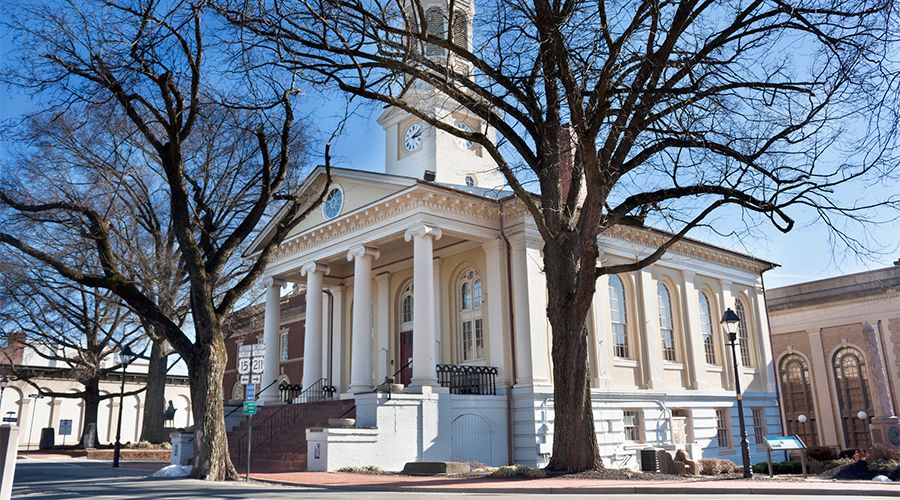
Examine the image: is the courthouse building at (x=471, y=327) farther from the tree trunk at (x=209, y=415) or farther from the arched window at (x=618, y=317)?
the tree trunk at (x=209, y=415)

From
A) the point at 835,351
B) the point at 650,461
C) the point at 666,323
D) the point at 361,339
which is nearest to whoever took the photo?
the point at 650,461

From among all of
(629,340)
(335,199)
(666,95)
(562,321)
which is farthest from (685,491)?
(335,199)

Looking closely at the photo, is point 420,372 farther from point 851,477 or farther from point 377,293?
point 851,477

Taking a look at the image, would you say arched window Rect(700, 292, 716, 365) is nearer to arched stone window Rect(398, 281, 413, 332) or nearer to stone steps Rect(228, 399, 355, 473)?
arched stone window Rect(398, 281, 413, 332)

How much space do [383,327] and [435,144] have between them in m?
7.10

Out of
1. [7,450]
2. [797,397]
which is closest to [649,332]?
[797,397]

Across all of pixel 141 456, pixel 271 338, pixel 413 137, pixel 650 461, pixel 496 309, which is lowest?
pixel 650 461

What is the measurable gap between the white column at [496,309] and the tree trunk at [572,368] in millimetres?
7174

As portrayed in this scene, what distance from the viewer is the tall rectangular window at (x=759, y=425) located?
2952 cm

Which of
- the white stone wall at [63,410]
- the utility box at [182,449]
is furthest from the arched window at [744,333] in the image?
the white stone wall at [63,410]

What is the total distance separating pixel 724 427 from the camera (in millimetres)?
28219

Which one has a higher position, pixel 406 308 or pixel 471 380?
pixel 406 308

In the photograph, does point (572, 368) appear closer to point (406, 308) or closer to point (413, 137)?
point (406, 308)

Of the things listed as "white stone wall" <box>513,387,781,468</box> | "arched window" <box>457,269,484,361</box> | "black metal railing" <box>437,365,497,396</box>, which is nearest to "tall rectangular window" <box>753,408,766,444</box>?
"white stone wall" <box>513,387,781,468</box>
